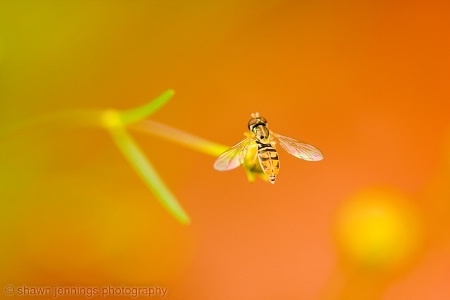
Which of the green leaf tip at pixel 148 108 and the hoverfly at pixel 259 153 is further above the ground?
the green leaf tip at pixel 148 108

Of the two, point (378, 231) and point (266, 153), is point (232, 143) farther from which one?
point (266, 153)

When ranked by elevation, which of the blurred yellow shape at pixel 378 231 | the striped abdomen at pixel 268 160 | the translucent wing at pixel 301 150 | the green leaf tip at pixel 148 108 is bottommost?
the striped abdomen at pixel 268 160

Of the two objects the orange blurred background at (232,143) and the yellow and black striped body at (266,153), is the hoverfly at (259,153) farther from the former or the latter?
the orange blurred background at (232,143)

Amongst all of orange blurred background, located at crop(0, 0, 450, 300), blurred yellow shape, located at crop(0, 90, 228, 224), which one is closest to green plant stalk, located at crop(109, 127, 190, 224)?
blurred yellow shape, located at crop(0, 90, 228, 224)

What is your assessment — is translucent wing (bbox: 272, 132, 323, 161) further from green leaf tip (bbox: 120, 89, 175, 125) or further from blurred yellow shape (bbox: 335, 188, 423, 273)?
blurred yellow shape (bbox: 335, 188, 423, 273)

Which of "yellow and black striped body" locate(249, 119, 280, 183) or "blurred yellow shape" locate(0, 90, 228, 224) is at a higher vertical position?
"blurred yellow shape" locate(0, 90, 228, 224)

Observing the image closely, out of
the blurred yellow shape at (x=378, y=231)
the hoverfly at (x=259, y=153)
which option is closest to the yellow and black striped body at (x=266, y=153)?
the hoverfly at (x=259, y=153)

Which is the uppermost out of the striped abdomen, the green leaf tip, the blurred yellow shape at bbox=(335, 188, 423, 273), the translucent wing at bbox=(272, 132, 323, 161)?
the blurred yellow shape at bbox=(335, 188, 423, 273)

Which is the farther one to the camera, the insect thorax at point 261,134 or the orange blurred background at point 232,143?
the orange blurred background at point 232,143
